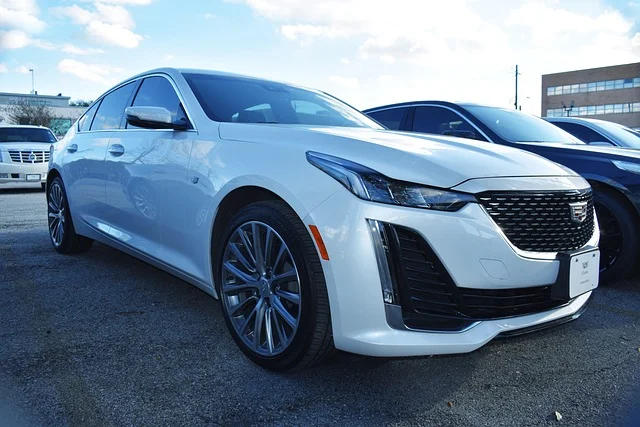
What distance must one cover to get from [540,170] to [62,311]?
2.95 metres

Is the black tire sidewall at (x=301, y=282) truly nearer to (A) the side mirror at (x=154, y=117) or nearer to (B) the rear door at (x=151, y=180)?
(B) the rear door at (x=151, y=180)

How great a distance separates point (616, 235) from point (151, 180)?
3.45 m

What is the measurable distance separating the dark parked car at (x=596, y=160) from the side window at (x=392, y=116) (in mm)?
473

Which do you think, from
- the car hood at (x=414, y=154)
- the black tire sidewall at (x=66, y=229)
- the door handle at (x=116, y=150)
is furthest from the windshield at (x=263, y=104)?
the black tire sidewall at (x=66, y=229)

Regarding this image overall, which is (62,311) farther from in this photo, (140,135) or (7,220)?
(7,220)

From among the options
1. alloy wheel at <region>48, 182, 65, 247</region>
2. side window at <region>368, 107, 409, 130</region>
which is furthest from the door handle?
side window at <region>368, 107, 409, 130</region>

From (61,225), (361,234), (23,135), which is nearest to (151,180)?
(361,234)

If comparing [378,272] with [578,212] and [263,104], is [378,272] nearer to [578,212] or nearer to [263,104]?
[578,212]

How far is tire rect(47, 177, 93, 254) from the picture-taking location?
4.95m

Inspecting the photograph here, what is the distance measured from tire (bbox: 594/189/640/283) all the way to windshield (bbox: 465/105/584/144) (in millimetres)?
1093

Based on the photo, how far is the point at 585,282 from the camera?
2477 millimetres

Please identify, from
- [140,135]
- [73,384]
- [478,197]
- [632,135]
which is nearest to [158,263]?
[140,135]

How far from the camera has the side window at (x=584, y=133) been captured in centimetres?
699

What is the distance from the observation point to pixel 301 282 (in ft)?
7.60
